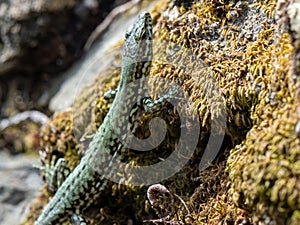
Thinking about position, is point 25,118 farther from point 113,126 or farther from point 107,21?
point 113,126

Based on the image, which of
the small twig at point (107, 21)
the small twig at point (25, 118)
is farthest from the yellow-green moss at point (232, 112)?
the small twig at point (25, 118)

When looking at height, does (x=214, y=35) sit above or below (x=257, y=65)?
above

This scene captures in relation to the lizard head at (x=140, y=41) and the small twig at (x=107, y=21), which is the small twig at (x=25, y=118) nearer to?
the small twig at (x=107, y=21)

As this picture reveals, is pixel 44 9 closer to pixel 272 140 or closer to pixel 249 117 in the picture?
pixel 249 117

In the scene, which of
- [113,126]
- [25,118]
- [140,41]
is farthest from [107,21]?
[113,126]

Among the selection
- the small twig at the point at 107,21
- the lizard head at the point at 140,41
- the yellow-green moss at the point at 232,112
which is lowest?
the yellow-green moss at the point at 232,112

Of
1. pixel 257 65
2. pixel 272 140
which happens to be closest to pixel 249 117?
pixel 257 65

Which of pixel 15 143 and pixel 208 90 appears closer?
pixel 208 90
